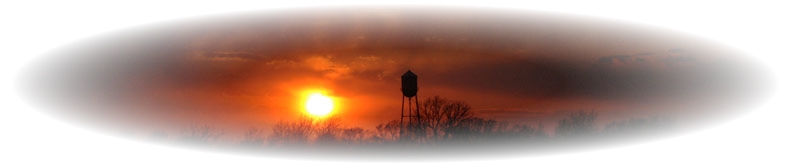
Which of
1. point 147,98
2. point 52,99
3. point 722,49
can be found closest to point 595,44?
point 722,49

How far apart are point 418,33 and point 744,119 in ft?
24.8

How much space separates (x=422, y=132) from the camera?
15.7 meters

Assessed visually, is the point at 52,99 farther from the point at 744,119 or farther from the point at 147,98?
the point at 744,119

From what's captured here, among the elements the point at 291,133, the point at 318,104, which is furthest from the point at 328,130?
the point at 318,104

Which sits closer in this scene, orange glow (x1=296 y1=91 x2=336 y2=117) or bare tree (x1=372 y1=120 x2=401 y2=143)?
bare tree (x1=372 y1=120 x2=401 y2=143)

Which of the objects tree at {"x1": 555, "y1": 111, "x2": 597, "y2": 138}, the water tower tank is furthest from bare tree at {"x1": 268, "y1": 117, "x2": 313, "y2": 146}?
tree at {"x1": 555, "y1": 111, "x2": 597, "y2": 138}

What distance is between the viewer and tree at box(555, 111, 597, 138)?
52.9 ft

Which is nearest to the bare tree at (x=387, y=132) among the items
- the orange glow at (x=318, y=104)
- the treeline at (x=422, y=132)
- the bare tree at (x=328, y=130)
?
the treeline at (x=422, y=132)

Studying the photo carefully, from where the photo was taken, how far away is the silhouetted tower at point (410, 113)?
51.6 feet

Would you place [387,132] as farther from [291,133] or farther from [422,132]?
[291,133]

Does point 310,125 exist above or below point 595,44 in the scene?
below

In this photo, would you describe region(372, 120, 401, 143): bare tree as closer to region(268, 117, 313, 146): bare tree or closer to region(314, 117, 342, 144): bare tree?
region(314, 117, 342, 144): bare tree

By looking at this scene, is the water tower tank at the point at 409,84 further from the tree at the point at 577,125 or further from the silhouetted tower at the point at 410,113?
the tree at the point at 577,125

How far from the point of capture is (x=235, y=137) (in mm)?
15742
